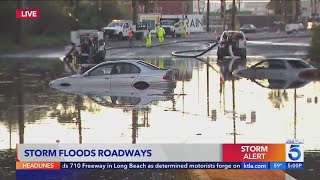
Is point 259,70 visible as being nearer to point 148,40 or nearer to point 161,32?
point 148,40

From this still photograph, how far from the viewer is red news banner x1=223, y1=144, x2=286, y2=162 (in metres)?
6.67

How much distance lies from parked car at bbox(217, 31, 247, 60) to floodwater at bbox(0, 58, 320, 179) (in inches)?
48.4

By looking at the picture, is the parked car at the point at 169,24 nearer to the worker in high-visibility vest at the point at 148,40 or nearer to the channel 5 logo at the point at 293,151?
the worker in high-visibility vest at the point at 148,40

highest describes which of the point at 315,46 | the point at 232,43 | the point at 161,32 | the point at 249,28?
the point at 161,32

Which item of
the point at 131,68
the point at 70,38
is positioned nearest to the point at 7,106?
the point at 131,68

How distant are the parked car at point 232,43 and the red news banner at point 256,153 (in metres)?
15.1

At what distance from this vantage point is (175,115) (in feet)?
48.1

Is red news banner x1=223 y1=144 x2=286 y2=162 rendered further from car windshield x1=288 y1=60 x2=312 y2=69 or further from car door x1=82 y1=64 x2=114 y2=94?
car windshield x1=288 y1=60 x2=312 y2=69

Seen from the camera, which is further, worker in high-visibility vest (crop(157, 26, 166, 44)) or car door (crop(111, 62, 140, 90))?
car door (crop(111, 62, 140, 90))

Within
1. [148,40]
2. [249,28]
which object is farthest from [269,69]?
[249,28]

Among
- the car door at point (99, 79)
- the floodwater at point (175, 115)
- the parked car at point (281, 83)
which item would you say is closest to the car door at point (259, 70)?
the parked car at point (281, 83)

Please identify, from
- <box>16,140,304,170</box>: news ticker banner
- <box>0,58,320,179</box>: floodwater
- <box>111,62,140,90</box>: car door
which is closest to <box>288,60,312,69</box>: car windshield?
<box>0,58,320,179</box>: floodwater

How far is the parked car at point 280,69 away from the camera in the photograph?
2106 centimetres

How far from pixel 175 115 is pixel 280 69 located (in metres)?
8.00
